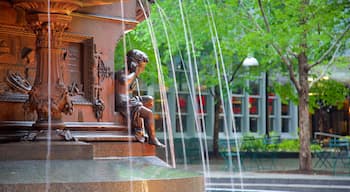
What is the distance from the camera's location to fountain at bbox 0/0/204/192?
783cm

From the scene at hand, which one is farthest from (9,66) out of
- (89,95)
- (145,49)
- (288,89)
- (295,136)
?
(295,136)

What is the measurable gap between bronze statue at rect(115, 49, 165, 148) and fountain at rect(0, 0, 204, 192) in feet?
0.37

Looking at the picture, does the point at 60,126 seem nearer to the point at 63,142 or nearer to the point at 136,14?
the point at 63,142

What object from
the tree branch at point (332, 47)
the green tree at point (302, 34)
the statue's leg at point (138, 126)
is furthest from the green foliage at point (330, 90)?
the statue's leg at point (138, 126)

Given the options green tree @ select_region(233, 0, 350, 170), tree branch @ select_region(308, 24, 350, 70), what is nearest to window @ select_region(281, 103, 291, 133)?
green tree @ select_region(233, 0, 350, 170)

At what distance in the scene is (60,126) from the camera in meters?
9.02

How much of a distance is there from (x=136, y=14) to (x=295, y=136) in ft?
110

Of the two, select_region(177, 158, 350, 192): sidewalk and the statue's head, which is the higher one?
the statue's head

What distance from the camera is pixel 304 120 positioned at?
23.6 meters

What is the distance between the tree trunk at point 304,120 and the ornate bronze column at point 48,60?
1523cm

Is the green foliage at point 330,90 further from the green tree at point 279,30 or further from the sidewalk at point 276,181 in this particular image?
the sidewalk at point 276,181

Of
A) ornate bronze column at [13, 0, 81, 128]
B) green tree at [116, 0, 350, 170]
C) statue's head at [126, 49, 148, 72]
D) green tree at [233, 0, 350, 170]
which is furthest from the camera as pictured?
green tree at [116, 0, 350, 170]

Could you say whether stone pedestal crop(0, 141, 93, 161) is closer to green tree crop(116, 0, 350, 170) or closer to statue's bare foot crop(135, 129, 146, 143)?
statue's bare foot crop(135, 129, 146, 143)

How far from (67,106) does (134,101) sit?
1.91 metres
